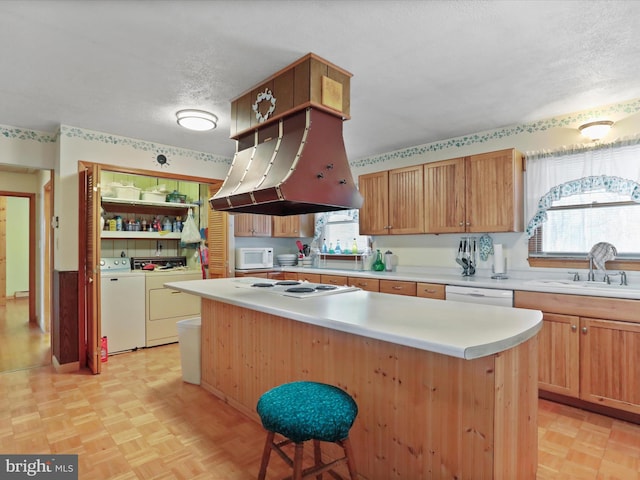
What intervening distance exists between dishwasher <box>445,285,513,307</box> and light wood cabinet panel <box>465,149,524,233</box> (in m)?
0.63

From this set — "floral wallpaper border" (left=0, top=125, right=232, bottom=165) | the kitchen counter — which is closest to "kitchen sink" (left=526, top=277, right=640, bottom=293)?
Answer: the kitchen counter

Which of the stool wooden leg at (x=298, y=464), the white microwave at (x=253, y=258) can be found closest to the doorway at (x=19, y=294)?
the white microwave at (x=253, y=258)

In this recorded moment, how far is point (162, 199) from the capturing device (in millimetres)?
4859

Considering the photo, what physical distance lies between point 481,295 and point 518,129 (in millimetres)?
1682

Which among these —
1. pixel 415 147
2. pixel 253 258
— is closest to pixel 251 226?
pixel 253 258

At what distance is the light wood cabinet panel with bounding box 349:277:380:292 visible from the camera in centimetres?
380

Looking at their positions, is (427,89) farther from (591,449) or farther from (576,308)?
(591,449)

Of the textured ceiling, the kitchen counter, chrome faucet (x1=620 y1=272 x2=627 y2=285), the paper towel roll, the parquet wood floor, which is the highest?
the textured ceiling

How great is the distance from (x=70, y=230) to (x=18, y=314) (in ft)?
12.5

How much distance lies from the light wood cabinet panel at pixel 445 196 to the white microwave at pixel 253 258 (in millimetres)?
2176

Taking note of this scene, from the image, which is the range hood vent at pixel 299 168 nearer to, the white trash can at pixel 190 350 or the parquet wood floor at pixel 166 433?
the white trash can at pixel 190 350

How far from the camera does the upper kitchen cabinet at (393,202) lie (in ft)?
12.7

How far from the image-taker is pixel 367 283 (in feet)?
12.8

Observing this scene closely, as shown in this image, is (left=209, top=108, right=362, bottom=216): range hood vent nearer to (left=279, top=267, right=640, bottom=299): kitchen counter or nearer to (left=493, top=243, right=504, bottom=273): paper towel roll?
(left=279, top=267, right=640, bottom=299): kitchen counter
